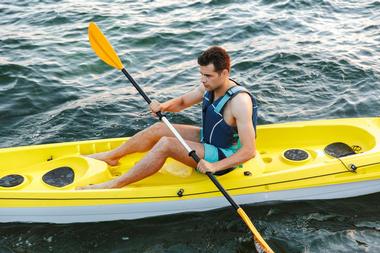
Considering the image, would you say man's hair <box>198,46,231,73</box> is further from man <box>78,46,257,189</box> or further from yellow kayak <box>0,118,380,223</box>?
yellow kayak <box>0,118,380,223</box>

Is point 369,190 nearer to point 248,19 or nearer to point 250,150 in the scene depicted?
point 250,150

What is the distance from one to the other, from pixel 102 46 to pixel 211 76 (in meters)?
1.73

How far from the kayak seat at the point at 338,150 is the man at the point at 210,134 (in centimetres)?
112

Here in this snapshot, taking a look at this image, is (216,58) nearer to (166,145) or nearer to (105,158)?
(166,145)

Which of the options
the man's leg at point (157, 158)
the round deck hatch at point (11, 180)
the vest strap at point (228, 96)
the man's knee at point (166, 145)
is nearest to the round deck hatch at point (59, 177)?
the round deck hatch at point (11, 180)

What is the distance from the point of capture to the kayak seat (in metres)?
5.12

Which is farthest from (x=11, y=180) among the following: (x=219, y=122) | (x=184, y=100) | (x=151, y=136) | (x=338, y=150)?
(x=338, y=150)

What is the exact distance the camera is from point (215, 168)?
4371 mm

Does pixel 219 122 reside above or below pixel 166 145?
above

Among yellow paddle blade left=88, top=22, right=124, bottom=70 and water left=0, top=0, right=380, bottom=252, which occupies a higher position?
yellow paddle blade left=88, top=22, right=124, bottom=70

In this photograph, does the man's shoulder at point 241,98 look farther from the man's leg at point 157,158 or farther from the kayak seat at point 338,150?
the kayak seat at point 338,150

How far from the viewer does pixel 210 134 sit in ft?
15.4

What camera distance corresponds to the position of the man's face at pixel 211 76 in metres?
4.27

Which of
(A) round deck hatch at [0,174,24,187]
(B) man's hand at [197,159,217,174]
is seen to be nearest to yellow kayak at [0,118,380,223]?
(A) round deck hatch at [0,174,24,187]
